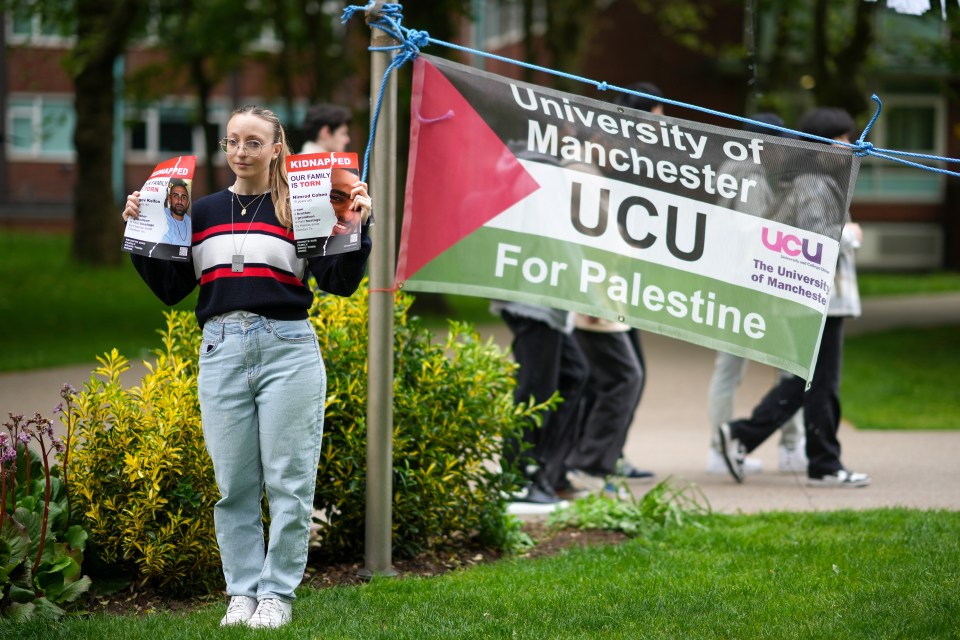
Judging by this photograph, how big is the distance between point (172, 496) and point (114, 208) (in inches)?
755

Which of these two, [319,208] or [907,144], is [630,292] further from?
[907,144]

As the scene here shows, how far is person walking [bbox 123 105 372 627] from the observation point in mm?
4398

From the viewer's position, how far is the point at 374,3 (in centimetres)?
496

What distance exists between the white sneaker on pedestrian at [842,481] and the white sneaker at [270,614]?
399 centimetres

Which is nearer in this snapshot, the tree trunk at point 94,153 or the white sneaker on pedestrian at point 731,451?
the white sneaker on pedestrian at point 731,451

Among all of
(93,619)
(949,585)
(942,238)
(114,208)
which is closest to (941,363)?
(949,585)

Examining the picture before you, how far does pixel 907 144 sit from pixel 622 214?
110 ft

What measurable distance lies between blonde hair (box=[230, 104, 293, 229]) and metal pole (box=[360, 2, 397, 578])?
55cm

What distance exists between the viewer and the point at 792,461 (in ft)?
26.4

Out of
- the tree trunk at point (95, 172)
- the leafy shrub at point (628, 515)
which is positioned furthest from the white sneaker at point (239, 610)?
the tree trunk at point (95, 172)

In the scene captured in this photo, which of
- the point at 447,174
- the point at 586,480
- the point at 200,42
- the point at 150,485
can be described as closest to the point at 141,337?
the point at 586,480

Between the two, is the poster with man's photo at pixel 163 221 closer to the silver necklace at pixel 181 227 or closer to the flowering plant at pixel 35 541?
the silver necklace at pixel 181 227

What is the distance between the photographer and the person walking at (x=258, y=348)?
440cm

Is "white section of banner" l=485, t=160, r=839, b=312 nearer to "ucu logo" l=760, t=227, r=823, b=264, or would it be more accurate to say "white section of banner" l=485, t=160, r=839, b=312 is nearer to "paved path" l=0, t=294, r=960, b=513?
"ucu logo" l=760, t=227, r=823, b=264
